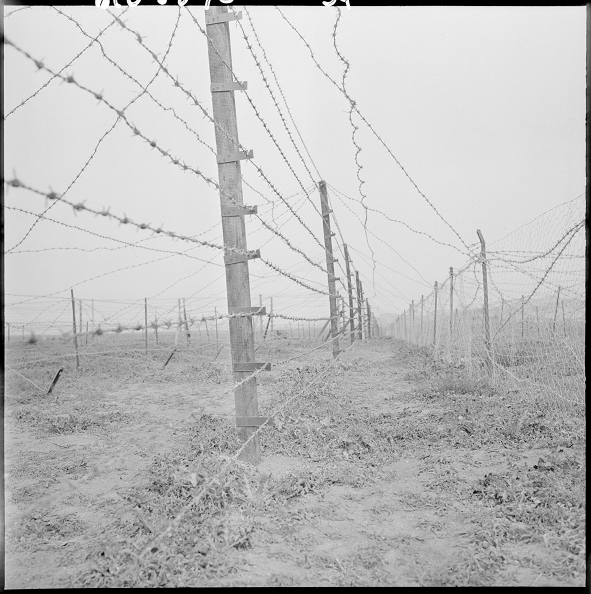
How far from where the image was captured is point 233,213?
139 inches

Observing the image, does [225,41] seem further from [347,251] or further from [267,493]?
[347,251]

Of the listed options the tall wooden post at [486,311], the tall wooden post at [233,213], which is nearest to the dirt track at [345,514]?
the tall wooden post at [233,213]

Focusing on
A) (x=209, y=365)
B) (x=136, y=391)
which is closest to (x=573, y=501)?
(x=136, y=391)

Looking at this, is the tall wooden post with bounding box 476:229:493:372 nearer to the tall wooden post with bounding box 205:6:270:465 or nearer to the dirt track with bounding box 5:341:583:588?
the dirt track with bounding box 5:341:583:588

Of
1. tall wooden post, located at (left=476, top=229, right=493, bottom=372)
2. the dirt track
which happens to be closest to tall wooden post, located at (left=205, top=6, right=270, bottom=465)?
the dirt track

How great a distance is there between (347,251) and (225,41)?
12097 millimetres

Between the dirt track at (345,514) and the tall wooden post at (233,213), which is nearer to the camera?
the dirt track at (345,514)

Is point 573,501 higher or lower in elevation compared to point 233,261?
lower

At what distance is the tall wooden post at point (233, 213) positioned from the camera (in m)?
3.52

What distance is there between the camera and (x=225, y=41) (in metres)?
3.56

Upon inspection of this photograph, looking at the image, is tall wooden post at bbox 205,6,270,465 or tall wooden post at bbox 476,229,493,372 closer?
tall wooden post at bbox 205,6,270,465

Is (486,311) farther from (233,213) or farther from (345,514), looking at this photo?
(345,514)

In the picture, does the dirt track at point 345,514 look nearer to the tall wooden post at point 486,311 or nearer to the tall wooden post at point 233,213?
the tall wooden post at point 233,213

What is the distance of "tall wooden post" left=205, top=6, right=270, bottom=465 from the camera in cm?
352
